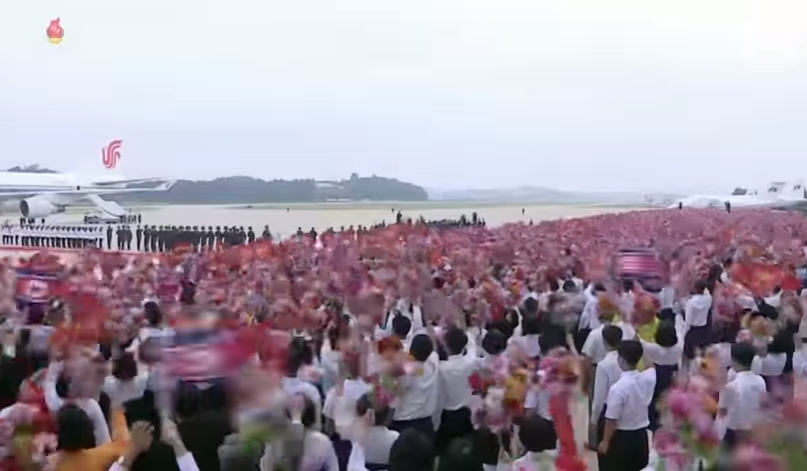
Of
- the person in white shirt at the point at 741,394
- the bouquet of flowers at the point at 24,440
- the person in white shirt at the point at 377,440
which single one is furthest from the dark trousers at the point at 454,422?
the bouquet of flowers at the point at 24,440

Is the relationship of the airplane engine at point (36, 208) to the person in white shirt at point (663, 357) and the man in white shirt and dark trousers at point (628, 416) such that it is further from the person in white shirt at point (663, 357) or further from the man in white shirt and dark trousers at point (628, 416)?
the man in white shirt and dark trousers at point (628, 416)

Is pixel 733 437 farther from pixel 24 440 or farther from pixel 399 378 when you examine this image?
pixel 24 440

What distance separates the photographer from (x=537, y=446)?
13.2 feet

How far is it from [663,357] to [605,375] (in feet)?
3.66

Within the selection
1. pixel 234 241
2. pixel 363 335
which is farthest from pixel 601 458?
pixel 234 241

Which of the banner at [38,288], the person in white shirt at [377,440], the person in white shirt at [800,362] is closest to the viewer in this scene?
the person in white shirt at [377,440]

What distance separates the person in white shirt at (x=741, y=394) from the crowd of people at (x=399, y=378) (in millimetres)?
11

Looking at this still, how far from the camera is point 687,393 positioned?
4004mm

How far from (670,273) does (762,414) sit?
7733 mm

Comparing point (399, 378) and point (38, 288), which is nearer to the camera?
point (399, 378)

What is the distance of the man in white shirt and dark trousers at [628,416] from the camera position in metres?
5.38

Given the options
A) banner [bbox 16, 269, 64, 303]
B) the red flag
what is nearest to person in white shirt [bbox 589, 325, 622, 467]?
the red flag

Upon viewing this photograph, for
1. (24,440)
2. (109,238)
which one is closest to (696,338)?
(24,440)

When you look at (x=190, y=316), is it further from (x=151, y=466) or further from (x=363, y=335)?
(x=151, y=466)
